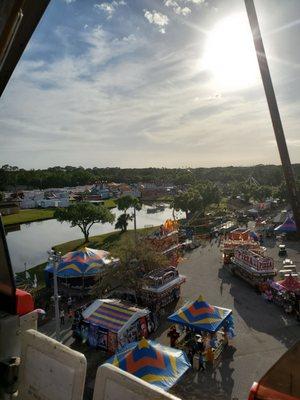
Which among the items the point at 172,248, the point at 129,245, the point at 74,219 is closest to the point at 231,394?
the point at 129,245

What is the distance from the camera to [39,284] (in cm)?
2892

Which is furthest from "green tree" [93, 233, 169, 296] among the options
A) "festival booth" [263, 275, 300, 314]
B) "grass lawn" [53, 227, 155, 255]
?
"grass lawn" [53, 227, 155, 255]

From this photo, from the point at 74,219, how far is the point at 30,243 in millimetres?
10355

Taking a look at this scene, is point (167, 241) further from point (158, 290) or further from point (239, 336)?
point (239, 336)

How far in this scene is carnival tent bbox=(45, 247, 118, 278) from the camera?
26333mm

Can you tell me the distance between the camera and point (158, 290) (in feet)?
74.4

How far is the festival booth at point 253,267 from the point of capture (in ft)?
86.0

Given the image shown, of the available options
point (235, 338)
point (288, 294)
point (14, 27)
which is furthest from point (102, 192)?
point (14, 27)

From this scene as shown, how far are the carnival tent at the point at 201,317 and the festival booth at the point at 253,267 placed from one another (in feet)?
29.3

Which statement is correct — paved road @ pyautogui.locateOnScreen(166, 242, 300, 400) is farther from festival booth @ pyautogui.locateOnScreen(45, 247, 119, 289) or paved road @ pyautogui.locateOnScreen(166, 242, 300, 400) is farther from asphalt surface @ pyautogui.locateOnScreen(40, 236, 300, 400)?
festival booth @ pyautogui.locateOnScreen(45, 247, 119, 289)

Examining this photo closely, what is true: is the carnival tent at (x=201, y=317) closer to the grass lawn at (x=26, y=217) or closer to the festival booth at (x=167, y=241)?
the festival booth at (x=167, y=241)

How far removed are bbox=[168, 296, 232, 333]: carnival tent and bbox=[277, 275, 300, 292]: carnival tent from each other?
605cm

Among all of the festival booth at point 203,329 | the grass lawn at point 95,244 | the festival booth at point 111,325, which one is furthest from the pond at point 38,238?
the festival booth at point 203,329

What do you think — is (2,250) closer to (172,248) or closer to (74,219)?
(172,248)
